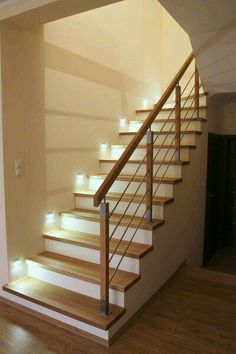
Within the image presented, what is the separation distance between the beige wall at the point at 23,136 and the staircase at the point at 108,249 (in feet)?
0.81

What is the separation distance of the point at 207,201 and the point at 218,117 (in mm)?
1312

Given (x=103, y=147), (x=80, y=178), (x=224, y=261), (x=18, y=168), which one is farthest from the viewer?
(x=224, y=261)

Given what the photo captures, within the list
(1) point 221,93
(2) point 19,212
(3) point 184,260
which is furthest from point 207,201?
(2) point 19,212

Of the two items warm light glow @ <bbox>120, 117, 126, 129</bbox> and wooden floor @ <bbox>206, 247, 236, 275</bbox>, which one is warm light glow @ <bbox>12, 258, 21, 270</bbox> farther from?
wooden floor @ <bbox>206, 247, 236, 275</bbox>

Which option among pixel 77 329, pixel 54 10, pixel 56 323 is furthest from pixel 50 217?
pixel 54 10

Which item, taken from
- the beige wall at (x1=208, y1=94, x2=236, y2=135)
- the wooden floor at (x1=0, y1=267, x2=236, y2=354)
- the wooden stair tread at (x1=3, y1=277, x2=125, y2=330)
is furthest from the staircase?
the beige wall at (x1=208, y1=94, x2=236, y2=135)

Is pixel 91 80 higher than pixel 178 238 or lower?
higher

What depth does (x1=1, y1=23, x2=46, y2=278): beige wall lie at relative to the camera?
2.65 meters

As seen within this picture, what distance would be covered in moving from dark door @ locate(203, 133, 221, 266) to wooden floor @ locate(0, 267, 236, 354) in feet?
4.97

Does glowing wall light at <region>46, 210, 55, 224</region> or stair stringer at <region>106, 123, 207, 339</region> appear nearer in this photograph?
stair stringer at <region>106, 123, 207, 339</region>

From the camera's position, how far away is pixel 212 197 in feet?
15.2

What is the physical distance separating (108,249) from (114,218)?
887mm

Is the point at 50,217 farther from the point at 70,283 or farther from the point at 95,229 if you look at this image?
the point at 70,283

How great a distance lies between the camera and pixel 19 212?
2840 millimetres
